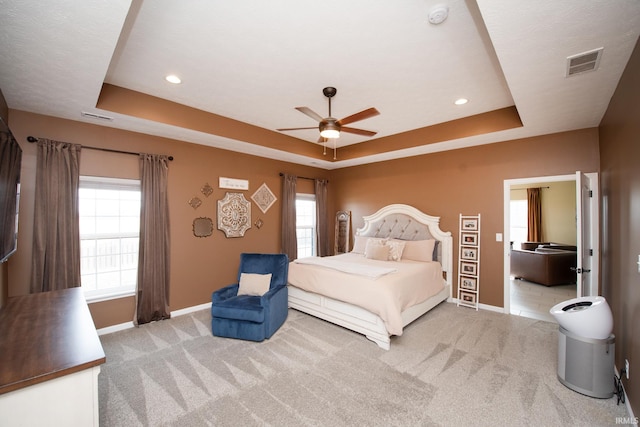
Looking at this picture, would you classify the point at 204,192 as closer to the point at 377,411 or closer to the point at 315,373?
the point at 315,373

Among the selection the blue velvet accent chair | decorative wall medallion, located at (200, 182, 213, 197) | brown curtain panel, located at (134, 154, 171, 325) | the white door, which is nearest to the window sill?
brown curtain panel, located at (134, 154, 171, 325)

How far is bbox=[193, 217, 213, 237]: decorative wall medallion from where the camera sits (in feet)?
13.3

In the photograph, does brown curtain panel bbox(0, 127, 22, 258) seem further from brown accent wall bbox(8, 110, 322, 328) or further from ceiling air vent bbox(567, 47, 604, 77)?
ceiling air vent bbox(567, 47, 604, 77)

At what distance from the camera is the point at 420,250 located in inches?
175

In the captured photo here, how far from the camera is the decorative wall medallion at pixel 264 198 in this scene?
192 inches

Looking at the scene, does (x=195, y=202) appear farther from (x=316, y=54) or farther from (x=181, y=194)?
(x=316, y=54)

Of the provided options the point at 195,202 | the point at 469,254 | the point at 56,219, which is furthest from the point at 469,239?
the point at 56,219

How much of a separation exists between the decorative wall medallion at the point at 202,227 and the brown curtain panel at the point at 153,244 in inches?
16.3

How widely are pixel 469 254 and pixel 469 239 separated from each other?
0.24 m

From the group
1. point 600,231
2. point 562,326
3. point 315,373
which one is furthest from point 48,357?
Result: point 600,231

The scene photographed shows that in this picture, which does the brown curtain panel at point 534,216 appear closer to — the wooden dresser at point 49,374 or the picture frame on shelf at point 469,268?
the picture frame on shelf at point 469,268

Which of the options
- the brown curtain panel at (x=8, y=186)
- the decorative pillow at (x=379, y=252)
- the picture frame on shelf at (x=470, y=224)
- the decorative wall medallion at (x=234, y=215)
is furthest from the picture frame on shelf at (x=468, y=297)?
the brown curtain panel at (x=8, y=186)

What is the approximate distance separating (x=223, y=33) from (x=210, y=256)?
319cm

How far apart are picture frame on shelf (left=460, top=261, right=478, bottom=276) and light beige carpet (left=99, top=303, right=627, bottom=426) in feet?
3.14
